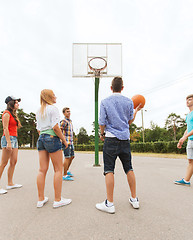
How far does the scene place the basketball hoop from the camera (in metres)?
6.86

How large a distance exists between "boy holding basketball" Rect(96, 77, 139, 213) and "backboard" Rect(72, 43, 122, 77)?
4901 millimetres

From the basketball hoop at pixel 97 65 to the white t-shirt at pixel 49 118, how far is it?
4.74m

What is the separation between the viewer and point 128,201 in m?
2.63

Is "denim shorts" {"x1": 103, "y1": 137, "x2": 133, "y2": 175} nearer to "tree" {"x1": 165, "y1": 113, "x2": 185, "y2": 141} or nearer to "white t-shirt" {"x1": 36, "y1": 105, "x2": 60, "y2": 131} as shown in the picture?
"white t-shirt" {"x1": 36, "y1": 105, "x2": 60, "y2": 131}

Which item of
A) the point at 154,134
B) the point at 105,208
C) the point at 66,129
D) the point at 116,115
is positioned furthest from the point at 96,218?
the point at 154,134

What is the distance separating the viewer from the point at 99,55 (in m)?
7.25

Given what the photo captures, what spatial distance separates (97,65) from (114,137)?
17.4ft

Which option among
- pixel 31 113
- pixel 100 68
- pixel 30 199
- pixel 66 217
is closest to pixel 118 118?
pixel 66 217

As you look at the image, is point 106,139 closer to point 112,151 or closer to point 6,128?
point 112,151

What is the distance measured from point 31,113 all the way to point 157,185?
4980 centimetres

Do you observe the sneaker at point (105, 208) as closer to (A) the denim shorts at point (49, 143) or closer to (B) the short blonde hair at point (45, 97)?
(A) the denim shorts at point (49, 143)

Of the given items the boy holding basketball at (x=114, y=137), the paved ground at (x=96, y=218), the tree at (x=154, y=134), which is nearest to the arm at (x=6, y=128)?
the paved ground at (x=96, y=218)

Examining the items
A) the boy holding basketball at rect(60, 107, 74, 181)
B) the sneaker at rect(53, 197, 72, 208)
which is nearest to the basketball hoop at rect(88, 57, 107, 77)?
the boy holding basketball at rect(60, 107, 74, 181)

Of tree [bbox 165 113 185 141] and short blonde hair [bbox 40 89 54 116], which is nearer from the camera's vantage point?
short blonde hair [bbox 40 89 54 116]
